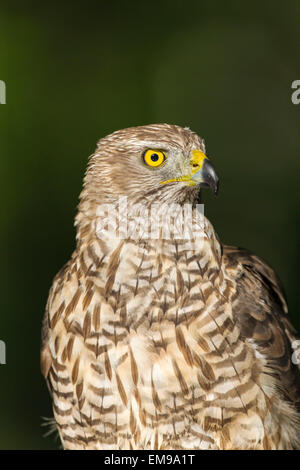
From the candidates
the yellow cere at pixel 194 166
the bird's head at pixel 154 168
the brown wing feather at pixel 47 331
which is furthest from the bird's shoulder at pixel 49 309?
the yellow cere at pixel 194 166

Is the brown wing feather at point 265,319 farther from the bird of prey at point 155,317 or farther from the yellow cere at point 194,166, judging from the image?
the yellow cere at point 194,166

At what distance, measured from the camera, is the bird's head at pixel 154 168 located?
5.53 ft

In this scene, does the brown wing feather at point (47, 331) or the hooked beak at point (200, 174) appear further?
the brown wing feather at point (47, 331)

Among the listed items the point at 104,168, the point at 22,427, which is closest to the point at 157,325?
the point at 104,168

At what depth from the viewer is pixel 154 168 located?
170cm

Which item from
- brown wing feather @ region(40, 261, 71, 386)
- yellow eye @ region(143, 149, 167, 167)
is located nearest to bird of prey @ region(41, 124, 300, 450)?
yellow eye @ region(143, 149, 167, 167)

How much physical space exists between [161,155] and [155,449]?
2.62 feet

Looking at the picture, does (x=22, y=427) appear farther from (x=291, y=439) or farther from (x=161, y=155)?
(x=161, y=155)

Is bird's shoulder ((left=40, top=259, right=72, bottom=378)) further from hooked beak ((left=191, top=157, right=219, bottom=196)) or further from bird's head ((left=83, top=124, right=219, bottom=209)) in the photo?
hooked beak ((left=191, top=157, right=219, bottom=196))

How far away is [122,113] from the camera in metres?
3.28

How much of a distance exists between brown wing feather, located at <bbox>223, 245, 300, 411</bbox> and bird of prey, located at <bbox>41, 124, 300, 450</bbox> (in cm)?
3

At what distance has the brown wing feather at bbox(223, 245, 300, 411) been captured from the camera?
182 cm

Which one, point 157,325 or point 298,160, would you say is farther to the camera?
point 298,160

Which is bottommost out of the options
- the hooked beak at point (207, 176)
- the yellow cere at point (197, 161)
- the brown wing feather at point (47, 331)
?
the brown wing feather at point (47, 331)
